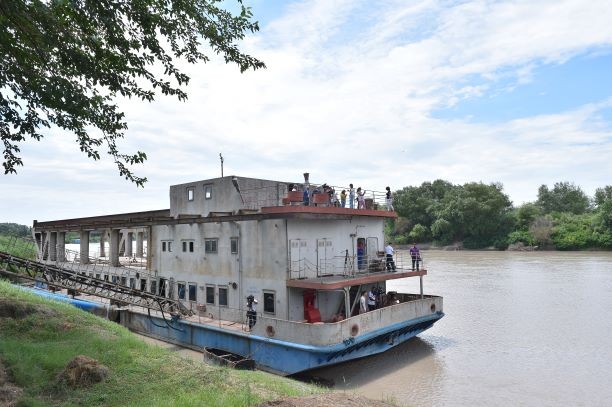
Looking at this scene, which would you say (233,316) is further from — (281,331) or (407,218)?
(407,218)

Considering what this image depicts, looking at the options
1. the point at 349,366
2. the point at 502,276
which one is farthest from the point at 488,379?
the point at 502,276

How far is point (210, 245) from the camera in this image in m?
18.6

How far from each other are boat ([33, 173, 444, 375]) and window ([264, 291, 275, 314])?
4 centimetres

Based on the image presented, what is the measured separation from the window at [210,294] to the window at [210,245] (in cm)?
141

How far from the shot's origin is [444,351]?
60.7 feet

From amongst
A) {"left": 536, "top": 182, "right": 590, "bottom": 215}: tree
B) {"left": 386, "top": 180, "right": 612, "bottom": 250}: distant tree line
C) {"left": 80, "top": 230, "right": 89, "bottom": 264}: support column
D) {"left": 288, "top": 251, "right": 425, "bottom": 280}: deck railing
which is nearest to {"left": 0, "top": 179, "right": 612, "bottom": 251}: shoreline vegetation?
{"left": 386, "top": 180, "right": 612, "bottom": 250}: distant tree line

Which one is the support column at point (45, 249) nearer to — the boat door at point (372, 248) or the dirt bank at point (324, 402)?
the boat door at point (372, 248)

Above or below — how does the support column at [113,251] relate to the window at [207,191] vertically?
below

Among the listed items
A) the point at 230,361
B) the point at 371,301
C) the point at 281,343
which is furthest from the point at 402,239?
the point at 230,361

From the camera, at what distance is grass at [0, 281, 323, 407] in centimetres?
770

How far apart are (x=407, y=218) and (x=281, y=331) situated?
71.5m

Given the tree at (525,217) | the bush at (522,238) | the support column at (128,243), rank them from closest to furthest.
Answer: the support column at (128,243) < the bush at (522,238) < the tree at (525,217)

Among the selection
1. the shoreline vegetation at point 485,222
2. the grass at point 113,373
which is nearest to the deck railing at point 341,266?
the grass at point 113,373

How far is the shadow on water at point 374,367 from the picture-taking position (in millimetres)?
15001
